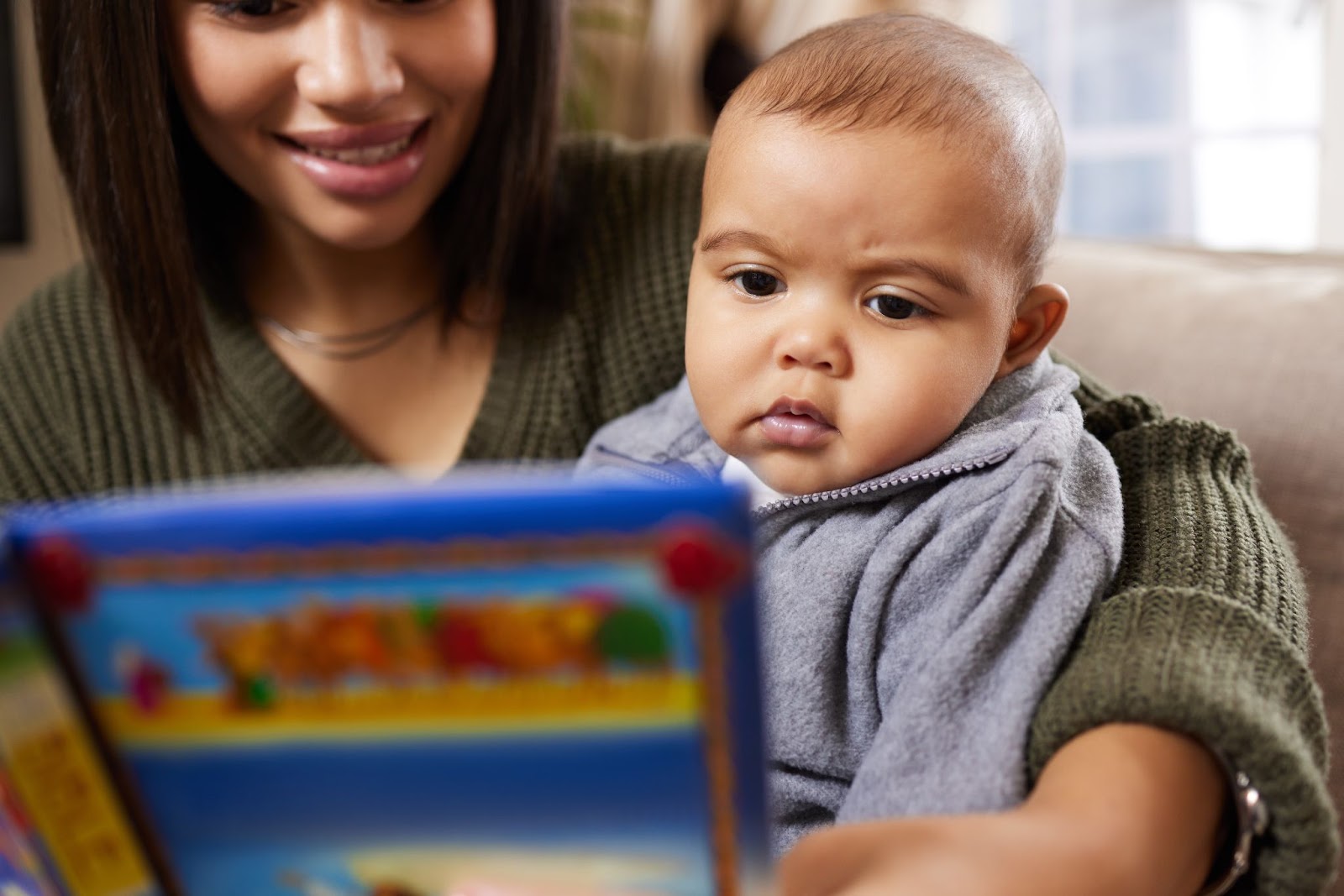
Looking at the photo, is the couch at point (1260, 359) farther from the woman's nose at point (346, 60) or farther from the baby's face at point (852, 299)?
the woman's nose at point (346, 60)

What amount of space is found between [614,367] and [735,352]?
468mm

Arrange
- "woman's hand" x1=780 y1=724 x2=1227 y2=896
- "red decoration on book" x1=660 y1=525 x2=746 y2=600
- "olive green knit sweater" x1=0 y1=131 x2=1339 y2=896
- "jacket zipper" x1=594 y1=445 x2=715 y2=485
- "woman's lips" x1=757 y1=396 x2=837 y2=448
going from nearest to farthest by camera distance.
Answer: "red decoration on book" x1=660 y1=525 x2=746 y2=600, "woman's hand" x1=780 y1=724 x2=1227 y2=896, "woman's lips" x1=757 y1=396 x2=837 y2=448, "jacket zipper" x1=594 y1=445 x2=715 y2=485, "olive green knit sweater" x1=0 y1=131 x2=1339 y2=896

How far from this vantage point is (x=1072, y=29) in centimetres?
331

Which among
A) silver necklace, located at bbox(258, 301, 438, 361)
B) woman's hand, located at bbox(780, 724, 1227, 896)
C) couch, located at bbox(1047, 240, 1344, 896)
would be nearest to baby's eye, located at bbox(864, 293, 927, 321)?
woman's hand, located at bbox(780, 724, 1227, 896)

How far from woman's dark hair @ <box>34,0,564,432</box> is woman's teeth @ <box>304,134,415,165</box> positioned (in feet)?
0.41

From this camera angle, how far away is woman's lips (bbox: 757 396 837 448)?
846mm

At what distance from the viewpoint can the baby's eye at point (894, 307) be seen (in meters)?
0.84

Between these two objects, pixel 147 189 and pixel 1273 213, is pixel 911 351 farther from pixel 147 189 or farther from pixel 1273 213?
pixel 1273 213

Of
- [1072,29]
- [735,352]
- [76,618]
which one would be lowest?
[1072,29]

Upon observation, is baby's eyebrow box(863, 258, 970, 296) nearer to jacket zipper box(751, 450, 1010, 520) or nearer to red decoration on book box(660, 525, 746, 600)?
jacket zipper box(751, 450, 1010, 520)

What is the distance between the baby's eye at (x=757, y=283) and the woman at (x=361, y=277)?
0.28 m

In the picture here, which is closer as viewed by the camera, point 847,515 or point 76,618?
point 76,618

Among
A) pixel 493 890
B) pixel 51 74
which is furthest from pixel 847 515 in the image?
pixel 51 74

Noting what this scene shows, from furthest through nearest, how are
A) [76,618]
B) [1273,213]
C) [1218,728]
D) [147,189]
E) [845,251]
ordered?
[1273,213] → [147,189] → [845,251] → [1218,728] → [76,618]
